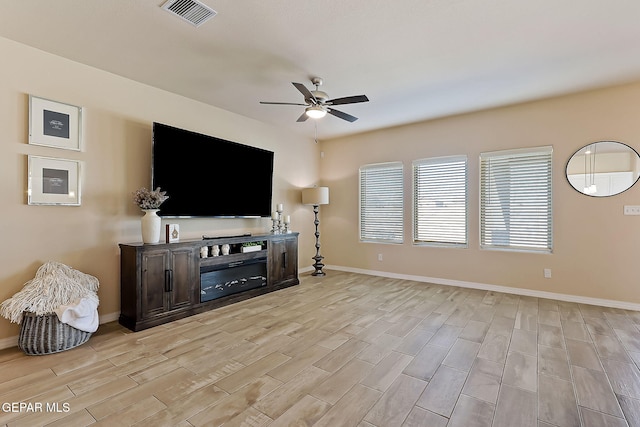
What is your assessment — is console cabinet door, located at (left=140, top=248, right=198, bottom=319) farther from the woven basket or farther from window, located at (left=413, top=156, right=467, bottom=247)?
window, located at (left=413, top=156, right=467, bottom=247)

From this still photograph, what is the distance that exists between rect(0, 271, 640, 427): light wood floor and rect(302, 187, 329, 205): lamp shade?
95.9 inches

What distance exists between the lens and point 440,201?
5.06 meters

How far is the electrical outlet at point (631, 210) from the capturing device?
3672 mm

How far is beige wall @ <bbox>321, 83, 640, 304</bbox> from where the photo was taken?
374 centimetres

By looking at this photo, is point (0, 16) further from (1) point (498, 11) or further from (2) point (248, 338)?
(1) point (498, 11)

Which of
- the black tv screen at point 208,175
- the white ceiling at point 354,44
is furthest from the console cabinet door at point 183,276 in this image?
the white ceiling at point 354,44

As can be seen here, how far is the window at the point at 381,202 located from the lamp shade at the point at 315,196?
0.82 m

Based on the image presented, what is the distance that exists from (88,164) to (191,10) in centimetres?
201

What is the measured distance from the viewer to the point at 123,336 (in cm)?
291

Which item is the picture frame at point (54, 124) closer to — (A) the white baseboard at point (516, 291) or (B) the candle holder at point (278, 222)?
(B) the candle holder at point (278, 222)

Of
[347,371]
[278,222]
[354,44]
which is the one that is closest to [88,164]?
[278,222]

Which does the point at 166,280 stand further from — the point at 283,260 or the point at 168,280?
the point at 283,260

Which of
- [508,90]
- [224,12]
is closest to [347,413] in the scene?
[224,12]

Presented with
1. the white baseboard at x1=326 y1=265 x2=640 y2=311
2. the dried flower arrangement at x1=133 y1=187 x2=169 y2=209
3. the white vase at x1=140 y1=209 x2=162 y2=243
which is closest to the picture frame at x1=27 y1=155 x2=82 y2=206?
the dried flower arrangement at x1=133 y1=187 x2=169 y2=209
